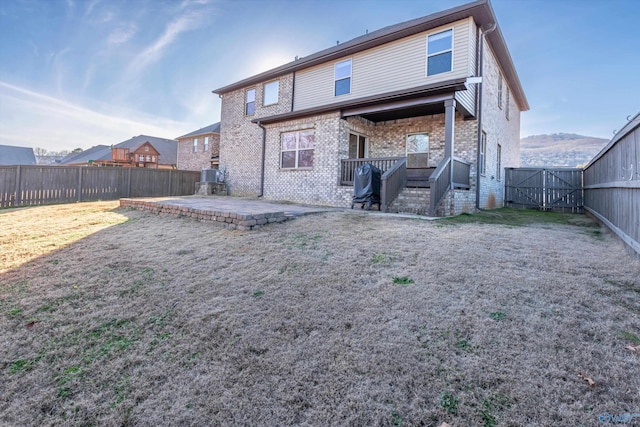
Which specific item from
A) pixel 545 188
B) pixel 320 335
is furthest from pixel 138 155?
pixel 320 335

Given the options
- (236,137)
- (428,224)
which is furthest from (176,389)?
(236,137)

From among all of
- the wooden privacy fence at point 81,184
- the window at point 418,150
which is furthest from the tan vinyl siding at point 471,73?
the wooden privacy fence at point 81,184

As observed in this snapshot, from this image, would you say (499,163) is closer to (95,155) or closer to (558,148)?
(95,155)

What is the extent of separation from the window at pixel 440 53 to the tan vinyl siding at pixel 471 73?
558mm

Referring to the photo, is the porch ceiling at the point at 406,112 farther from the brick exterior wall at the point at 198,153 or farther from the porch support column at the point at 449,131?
the brick exterior wall at the point at 198,153

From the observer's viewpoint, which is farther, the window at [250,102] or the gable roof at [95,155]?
the gable roof at [95,155]

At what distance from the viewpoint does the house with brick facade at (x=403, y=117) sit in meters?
8.76

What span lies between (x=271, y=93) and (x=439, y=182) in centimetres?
994

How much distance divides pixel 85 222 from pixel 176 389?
21.4ft

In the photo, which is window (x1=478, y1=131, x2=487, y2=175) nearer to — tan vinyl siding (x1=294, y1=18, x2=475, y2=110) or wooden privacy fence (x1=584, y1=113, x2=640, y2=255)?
tan vinyl siding (x1=294, y1=18, x2=475, y2=110)

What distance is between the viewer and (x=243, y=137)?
15344 millimetres

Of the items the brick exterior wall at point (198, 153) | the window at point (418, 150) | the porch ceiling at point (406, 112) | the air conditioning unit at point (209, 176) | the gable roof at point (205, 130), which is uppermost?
the gable roof at point (205, 130)

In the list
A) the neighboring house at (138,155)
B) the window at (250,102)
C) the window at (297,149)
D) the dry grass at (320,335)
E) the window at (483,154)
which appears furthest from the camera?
the neighboring house at (138,155)

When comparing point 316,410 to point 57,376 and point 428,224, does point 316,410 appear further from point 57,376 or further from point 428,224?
point 428,224
